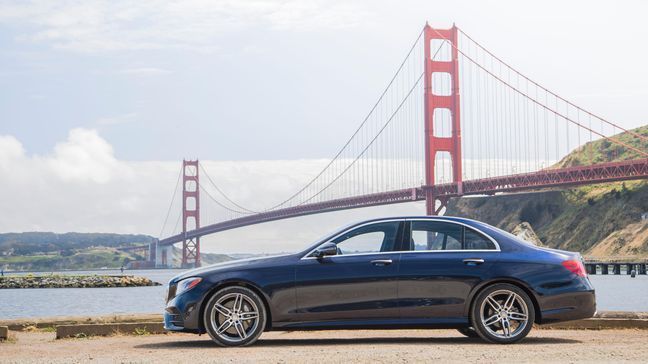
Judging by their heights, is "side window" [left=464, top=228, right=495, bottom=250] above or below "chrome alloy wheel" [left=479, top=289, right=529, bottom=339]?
above

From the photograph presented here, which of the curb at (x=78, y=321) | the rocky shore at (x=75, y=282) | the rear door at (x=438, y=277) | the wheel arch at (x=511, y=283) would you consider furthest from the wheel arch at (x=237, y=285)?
the rocky shore at (x=75, y=282)

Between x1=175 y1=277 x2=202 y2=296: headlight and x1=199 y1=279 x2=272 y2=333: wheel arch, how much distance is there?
187mm

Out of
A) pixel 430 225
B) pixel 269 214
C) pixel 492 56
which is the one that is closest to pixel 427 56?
pixel 492 56

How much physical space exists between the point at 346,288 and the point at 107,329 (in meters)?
3.50

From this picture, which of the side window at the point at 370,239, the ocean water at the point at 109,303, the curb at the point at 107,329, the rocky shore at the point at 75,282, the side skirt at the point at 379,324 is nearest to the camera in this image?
the side skirt at the point at 379,324

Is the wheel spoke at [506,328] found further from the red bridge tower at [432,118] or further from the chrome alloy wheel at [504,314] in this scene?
the red bridge tower at [432,118]

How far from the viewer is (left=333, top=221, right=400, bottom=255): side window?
431 inches

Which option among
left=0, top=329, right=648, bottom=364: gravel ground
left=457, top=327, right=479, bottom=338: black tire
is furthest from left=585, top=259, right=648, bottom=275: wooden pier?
left=457, top=327, right=479, bottom=338: black tire

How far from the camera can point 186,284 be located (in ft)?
36.0

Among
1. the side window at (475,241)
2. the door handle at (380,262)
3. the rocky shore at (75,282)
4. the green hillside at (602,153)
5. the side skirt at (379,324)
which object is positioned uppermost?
the green hillside at (602,153)

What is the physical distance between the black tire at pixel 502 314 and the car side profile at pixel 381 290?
1cm

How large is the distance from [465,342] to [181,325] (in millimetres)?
2967

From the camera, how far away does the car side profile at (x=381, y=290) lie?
35.3 ft

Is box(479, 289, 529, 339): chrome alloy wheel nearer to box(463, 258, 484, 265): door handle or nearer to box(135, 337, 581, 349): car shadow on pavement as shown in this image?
box(135, 337, 581, 349): car shadow on pavement
